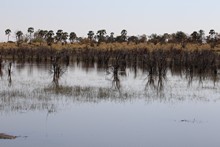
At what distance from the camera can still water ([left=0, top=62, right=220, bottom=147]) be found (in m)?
11.7

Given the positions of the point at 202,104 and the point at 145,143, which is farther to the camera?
the point at 202,104

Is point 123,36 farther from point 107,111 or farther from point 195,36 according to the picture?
point 107,111

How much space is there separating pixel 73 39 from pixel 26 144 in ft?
299

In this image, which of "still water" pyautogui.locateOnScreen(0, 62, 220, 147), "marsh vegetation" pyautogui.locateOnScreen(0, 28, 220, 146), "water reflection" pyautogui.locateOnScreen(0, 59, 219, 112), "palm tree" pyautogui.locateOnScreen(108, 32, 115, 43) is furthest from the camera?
"palm tree" pyautogui.locateOnScreen(108, 32, 115, 43)

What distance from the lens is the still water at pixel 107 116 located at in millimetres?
11732

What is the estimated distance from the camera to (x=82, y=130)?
505 inches

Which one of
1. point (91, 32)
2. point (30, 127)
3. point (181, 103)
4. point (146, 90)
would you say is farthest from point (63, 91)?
point (91, 32)

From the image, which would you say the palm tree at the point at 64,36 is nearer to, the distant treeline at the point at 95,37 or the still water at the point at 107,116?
the distant treeline at the point at 95,37

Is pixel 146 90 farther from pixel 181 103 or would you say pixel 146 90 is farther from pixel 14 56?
pixel 14 56

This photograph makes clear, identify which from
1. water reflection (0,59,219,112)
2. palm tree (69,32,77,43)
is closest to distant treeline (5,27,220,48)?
palm tree (69,32,77,43)

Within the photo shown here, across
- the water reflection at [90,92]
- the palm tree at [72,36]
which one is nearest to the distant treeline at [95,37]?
the palm tree at [72,36]

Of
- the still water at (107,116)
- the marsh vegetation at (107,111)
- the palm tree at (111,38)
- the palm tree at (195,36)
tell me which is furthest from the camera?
the palm tree at (111,38)

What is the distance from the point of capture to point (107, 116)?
15141 millimetres

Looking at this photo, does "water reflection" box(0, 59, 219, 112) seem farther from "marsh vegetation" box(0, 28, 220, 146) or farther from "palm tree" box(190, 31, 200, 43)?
"palm tree" box(190, 31, 200, 43)
